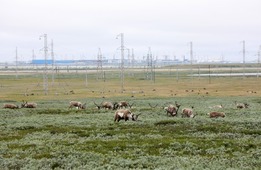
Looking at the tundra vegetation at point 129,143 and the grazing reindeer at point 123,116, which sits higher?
the grazing reindeer at point 123,116

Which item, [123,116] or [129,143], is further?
[123,116]

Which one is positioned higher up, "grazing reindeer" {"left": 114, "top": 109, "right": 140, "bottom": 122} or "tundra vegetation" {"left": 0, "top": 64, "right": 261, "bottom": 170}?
"grazing reindeer" {"left": 114, "top": 109, "right": 140, "bottom": 122}

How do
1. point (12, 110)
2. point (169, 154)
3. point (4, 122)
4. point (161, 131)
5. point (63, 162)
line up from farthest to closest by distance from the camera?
point (12, 110)
point (4, 122)
point (161, 131)
point (169, 154)
point (63, 162)

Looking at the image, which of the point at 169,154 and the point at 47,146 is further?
the point at 47,146

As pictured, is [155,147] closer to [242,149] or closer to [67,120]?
[242,149]

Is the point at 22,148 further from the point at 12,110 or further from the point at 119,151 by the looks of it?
the point at 12,110

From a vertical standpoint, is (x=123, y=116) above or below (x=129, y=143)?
above

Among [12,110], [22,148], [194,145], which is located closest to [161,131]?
[194,145]

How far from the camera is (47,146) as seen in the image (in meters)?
28.1

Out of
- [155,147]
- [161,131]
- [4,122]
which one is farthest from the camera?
[4,122]

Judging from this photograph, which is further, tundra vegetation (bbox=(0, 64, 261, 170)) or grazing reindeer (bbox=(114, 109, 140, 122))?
grazing reindeer (bbox=(114, 109, 140, 122))

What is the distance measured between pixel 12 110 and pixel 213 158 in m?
32.0

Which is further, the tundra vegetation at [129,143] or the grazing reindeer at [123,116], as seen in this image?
the grazing reindeer at [123,116]

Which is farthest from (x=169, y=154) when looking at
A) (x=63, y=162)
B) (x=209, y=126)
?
(x=209, y=126)
